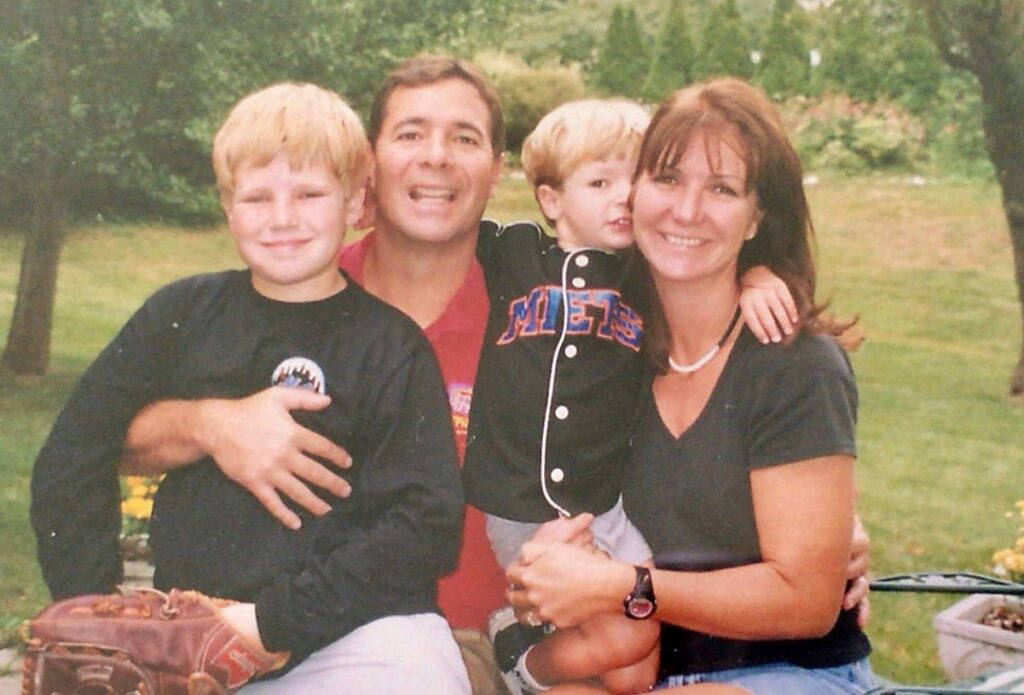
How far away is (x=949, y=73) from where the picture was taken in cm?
246

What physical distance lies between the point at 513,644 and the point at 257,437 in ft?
1.86

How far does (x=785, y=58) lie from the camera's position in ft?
7.67

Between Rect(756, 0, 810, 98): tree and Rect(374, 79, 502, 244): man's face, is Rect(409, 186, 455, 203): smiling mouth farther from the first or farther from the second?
Rect(756, 0, 810, 98): tree

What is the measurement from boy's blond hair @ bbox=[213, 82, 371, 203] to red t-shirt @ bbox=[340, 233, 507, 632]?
31 cm

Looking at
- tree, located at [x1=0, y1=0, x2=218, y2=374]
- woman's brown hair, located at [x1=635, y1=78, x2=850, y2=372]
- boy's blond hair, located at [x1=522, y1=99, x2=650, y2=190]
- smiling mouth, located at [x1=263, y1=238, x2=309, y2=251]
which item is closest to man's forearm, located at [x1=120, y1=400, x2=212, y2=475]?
smiling mouth, located at [x1=263, y1=238, x2=309, y2=251]

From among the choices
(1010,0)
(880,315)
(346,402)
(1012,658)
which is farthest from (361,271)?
(1012,658)

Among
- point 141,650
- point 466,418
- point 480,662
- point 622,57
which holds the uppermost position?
point 622,57

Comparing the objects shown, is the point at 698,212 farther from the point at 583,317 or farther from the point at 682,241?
the point at 583,317

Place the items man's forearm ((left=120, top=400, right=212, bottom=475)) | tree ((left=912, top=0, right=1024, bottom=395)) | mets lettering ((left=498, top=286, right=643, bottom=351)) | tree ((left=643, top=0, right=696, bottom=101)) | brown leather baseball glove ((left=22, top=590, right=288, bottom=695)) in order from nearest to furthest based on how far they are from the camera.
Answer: brown leather baseball glove ((left=22, top=590, right=288, bottom=695))
man's forearm ((left=120, top=400, right=212, bottom=475))
mets lettering ((left=498, top=286, right=643, bottom=351))
tree ((left=643, top=0, right=696, bottom=101))
tree ((left=912, top=0, right=1024, bottom=395))

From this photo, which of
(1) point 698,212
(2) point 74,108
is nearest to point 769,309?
(1) point 698,212

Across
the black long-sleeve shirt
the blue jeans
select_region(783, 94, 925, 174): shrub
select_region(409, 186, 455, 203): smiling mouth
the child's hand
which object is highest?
select_region(783, 94, 925, 174): shrub

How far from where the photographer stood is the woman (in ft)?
5.84

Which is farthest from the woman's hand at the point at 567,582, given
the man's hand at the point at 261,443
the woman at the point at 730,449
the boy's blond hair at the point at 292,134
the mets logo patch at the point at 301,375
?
the boy's blond hair at the point at 292,134

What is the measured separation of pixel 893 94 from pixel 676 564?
1.17 metres
